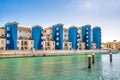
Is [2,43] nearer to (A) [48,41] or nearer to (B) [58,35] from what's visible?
(A) [48,41]

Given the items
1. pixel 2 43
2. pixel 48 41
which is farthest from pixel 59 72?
pixel 48 41

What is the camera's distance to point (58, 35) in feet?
421

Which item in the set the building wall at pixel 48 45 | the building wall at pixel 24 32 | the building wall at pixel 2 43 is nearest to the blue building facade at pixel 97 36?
the building wall at pixel 48 45

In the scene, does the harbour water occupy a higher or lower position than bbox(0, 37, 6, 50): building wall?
lower

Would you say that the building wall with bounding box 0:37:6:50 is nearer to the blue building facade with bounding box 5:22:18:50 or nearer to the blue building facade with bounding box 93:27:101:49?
the blue building facade with bounding box 5:22:18:50

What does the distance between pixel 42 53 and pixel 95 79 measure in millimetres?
77427

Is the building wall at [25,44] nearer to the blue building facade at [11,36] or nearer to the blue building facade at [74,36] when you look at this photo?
the blue building facade at [11,36]

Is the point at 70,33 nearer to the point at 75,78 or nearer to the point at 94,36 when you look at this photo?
the point at 94,36

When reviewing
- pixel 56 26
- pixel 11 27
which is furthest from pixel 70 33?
pixel 11 27

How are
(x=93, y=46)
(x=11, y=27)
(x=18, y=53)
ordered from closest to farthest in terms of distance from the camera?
(x=18, y=53), (x=11, y=27), (x=93, y=46)

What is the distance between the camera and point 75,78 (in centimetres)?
2945

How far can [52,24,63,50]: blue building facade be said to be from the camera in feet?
416

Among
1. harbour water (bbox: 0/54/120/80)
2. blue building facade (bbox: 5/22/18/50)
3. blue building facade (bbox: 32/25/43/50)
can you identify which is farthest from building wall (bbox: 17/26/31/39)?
harbour water (bbox: 0/54/120/80)

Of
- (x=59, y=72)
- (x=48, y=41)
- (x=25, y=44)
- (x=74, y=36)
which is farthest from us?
(x=74, y=36)
